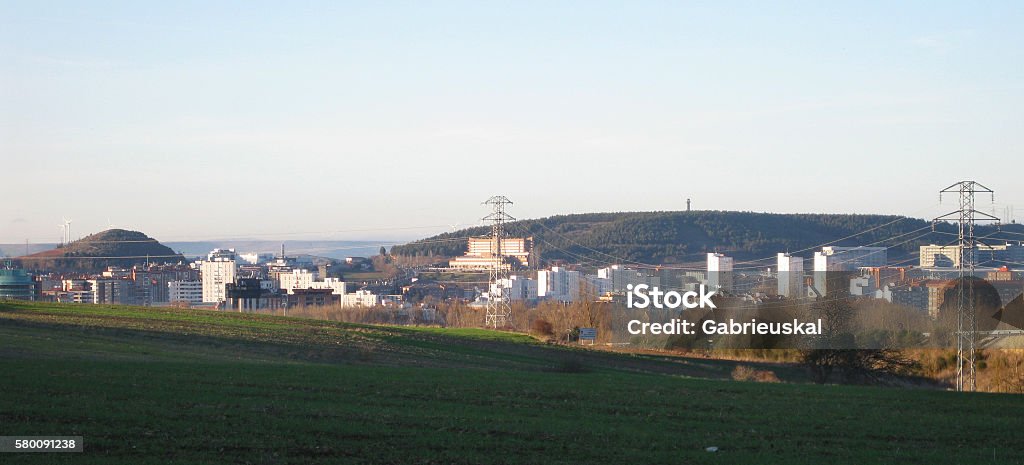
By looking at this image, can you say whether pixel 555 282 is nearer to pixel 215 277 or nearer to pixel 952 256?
pixel 215 277

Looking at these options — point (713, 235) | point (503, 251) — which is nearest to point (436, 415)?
point (503, 251)

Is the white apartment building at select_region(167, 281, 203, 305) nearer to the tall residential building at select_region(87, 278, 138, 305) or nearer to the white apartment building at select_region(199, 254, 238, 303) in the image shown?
the white apartment building at select_region(199, 254, 238, 303)

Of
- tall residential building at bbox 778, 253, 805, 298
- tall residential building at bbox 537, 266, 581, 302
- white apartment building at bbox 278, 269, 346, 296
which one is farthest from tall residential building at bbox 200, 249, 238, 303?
tall residential building at bbox 778, 253, 805, 298

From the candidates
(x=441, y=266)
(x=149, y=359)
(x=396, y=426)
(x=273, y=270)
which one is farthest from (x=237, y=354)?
(x=273, y=270)

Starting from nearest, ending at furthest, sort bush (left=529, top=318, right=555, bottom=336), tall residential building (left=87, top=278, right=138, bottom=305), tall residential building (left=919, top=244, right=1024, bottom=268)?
bush (left=529, top=318, right=555, bottom=336) < tall residential building (left=919, top=244, right=1024, bottom=268) < tall residential building (left=87, top=278, right=138, bottom=305)

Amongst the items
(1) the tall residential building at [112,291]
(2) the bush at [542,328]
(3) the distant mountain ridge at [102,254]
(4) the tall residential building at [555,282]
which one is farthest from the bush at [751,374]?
(3) the distant mountain ridge at [102,254]

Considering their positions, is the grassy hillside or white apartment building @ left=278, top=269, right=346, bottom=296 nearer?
the grassy hillside
